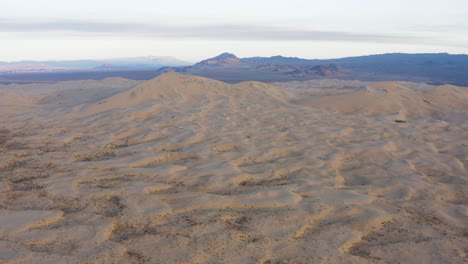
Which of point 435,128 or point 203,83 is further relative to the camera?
point 203,83

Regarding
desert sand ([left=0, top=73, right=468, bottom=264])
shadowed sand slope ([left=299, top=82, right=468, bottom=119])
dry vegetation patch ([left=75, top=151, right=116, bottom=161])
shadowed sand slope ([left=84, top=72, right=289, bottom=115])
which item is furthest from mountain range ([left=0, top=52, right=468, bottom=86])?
dry vegetation patch ([left=75, top=151, right=116, bottom=161])

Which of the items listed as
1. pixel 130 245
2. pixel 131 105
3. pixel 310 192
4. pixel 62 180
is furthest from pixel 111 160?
pixel 131 105

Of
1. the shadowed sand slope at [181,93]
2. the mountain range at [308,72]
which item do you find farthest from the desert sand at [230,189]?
the mountain range at [308,72]

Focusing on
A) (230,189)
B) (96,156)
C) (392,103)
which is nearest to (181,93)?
(96,156)

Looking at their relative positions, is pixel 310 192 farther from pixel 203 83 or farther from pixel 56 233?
pixel 203 83

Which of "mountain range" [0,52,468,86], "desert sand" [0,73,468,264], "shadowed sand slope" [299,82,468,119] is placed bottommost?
"desert sand" [0,73,468,264]

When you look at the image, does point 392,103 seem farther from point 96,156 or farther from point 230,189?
point 96,156

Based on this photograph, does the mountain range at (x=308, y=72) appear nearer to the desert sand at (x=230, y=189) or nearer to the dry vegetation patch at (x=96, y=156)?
the desert sand at (x=230, y=189)

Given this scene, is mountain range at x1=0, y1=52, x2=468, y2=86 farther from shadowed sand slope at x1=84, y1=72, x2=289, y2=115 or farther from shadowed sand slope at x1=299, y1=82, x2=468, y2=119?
shadowed sand slope at x1=299, y1=82, x2=468, y2=119
